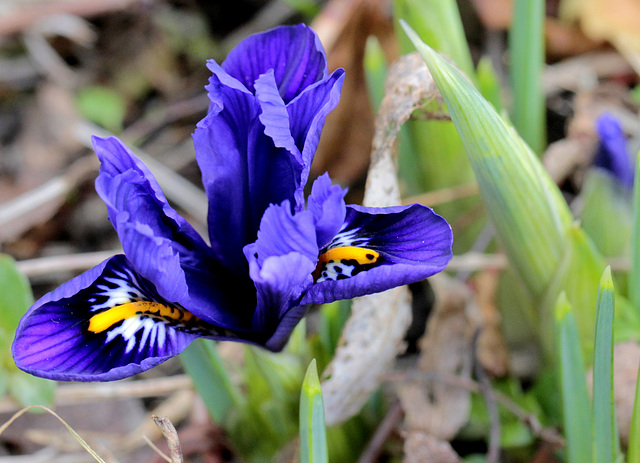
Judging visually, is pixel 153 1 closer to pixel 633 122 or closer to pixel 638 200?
pixel 633 122

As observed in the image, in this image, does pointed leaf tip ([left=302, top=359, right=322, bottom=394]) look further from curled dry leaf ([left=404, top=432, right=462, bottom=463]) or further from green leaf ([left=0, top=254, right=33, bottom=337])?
green leaf ([left=0, top=254, right=33, bottom=337])

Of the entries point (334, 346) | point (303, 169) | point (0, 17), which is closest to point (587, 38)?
point (334, 346)

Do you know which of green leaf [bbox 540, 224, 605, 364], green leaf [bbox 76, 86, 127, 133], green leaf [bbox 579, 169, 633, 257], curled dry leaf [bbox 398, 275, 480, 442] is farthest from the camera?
green leaf [bbox 76, 86, 127, 133]

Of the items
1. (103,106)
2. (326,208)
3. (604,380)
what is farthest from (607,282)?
(103,106)

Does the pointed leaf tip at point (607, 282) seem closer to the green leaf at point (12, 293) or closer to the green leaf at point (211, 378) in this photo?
the green leaf at point (211, 378)

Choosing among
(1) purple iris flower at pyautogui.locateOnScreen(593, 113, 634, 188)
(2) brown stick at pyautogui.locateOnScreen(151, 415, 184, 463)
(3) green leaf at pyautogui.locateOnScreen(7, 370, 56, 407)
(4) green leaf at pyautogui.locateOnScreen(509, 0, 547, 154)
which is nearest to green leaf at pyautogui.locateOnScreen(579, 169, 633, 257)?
(1) purple iris flower at pyautogui.locateOnScreen(593, 113, 634, 188)

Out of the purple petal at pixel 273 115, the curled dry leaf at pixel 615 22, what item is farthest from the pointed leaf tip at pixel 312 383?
the curled dry leaf at pixel 615 22
